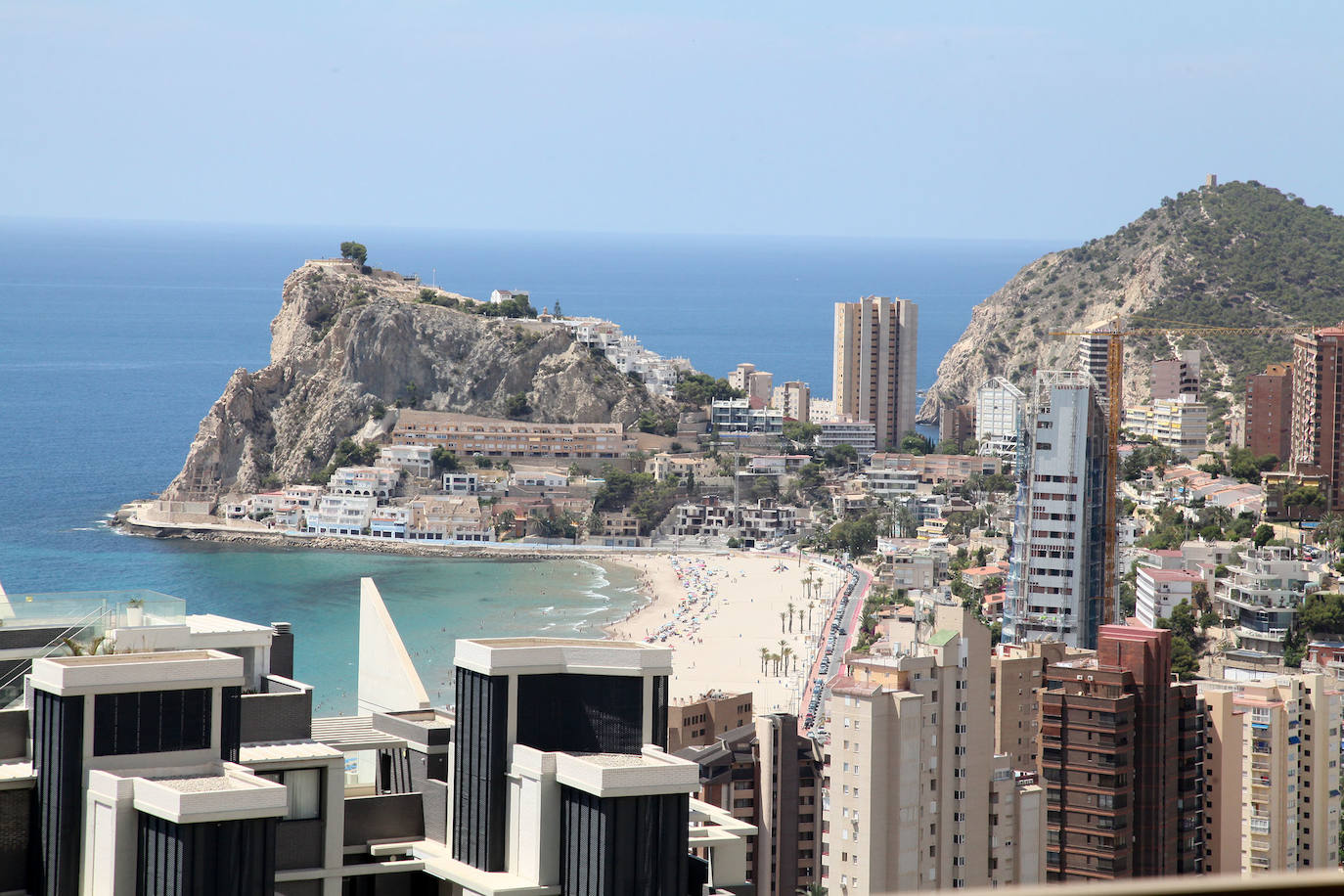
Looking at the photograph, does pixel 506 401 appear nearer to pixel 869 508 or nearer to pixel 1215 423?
pixel 869 508

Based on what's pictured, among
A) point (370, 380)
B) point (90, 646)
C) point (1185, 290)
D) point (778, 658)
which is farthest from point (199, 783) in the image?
point (1185, 290)

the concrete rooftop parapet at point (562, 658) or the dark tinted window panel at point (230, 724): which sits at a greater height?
the concrete rooftop parapet at point (562, 658)

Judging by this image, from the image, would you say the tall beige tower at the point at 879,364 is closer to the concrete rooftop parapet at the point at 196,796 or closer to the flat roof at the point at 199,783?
the flat roof at the point at 199,783

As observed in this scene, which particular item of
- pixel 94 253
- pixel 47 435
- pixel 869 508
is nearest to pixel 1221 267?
pixel 869 508

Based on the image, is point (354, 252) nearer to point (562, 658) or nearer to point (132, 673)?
point (562, 658)

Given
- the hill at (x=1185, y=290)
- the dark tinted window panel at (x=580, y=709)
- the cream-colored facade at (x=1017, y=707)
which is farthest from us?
the hill at (x=1185, y=290)

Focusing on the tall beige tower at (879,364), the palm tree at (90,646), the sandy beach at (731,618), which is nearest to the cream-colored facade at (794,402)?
the tall beige tower at (879,364)
